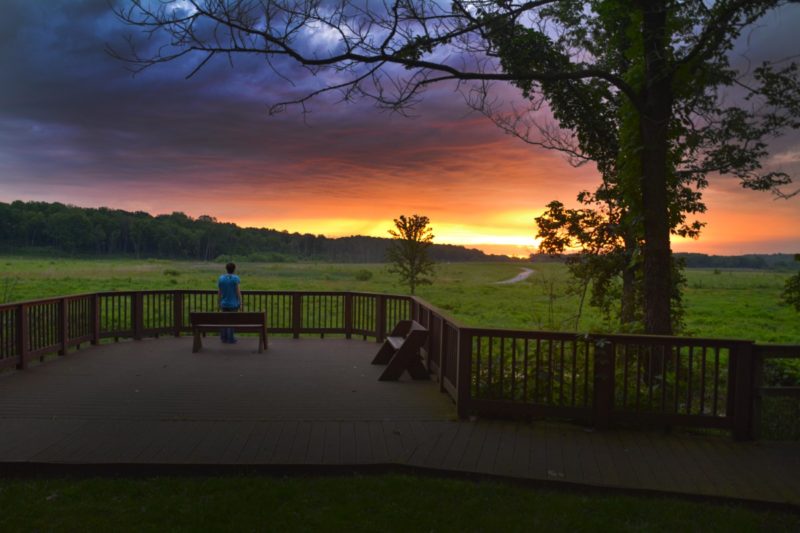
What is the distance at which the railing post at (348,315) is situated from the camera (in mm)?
11773

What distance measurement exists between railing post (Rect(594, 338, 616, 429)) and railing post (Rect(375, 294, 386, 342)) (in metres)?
6.28

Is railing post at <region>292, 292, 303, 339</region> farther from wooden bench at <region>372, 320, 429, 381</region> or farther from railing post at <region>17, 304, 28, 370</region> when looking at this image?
railing post at <region>17, 304, 28, 370</region>

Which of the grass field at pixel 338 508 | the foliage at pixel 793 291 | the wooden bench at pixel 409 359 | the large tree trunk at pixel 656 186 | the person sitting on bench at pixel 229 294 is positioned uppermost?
the large tree trunk at pixel 656 186

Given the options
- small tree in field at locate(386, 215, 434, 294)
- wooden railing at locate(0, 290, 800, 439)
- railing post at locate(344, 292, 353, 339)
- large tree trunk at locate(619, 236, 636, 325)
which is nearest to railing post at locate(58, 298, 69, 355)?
wooden railing at locate(0, 290, 800, 439)

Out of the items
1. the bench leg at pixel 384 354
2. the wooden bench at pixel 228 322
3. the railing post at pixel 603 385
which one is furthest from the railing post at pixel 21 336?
the railing post at pixel 603 385

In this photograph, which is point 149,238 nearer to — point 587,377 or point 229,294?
point 229,294

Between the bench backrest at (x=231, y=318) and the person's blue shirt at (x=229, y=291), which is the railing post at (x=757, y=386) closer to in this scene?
the bench backrest at (x=231, y=318)

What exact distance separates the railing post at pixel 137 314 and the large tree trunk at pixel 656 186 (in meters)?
9.19

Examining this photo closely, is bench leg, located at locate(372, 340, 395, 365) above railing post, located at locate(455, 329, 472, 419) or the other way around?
the other way around

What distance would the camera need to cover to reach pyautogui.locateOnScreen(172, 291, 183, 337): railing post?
11406mm

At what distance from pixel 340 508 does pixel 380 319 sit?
7723 millimetres

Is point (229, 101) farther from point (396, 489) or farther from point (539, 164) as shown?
point (396, 489)

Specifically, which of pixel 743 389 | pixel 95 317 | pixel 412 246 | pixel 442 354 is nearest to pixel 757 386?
pixel 743 389

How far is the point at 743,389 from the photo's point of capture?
5.00 m
